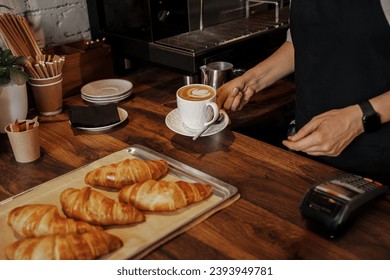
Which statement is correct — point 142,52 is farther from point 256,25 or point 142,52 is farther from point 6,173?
point 6,173

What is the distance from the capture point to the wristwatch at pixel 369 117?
50.5 inches

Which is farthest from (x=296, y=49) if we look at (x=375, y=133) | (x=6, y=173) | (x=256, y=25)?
(x=6, y=173)

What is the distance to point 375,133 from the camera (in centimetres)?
141

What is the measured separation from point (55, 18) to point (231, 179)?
1.23 metres

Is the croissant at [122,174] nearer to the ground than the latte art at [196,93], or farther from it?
nearer to the ground

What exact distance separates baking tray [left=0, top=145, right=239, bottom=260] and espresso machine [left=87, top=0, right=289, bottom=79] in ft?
2.01

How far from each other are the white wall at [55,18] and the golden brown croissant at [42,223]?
1.09m

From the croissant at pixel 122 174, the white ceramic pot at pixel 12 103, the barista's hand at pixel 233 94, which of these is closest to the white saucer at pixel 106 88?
the white ceramic pot at pixel 12 103

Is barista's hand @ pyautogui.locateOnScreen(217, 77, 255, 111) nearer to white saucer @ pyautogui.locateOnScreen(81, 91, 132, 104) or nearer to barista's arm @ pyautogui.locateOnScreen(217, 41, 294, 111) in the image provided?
barista's arm @ pyautogui.locateOnScreen(217, 41, 294, 111)

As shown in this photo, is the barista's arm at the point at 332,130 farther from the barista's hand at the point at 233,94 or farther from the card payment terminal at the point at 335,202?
the barista's hand at the point at 233,94

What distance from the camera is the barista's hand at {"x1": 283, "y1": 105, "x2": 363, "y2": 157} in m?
1.22

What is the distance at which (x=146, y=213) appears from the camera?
3.48 feet

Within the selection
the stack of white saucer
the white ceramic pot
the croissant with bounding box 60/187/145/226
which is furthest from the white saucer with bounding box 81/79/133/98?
the croissant with bounding box 60/187/145/226

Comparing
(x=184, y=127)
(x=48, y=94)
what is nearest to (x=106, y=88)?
(x=48, y=94)
